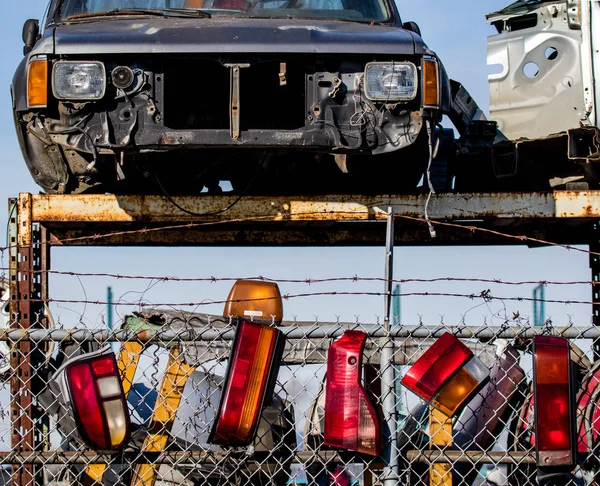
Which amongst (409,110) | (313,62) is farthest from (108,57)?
(409,110)

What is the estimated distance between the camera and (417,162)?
5977 millimetres

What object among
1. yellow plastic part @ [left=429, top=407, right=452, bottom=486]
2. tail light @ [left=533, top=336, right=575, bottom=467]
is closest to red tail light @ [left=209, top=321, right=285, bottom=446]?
yellow plastic part @ [left=429, top=407, right=452, bottom=486]

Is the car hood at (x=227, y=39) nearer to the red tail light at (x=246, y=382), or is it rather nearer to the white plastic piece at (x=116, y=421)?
the red tail light at (x=246, y=382)

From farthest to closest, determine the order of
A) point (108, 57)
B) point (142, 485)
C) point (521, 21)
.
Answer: point (521, 21)
point (108, 57)
point (142, 485)

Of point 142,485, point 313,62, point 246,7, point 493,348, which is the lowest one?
point 142,485

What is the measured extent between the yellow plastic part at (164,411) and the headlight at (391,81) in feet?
5.54

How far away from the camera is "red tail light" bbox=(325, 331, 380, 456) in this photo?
4.02 m

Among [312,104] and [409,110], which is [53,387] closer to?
[312,104]

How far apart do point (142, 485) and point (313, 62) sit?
2.32 metres

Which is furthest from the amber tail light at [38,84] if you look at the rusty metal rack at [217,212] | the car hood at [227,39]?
the rusty metal rack at [217,212]

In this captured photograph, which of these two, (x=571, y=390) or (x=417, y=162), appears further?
(x=417, y=162)

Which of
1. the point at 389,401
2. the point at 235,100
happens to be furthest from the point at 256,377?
the point at 235,100

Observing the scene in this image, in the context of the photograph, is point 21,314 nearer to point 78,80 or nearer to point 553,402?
point 78,80

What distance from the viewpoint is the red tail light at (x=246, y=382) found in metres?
4.00
